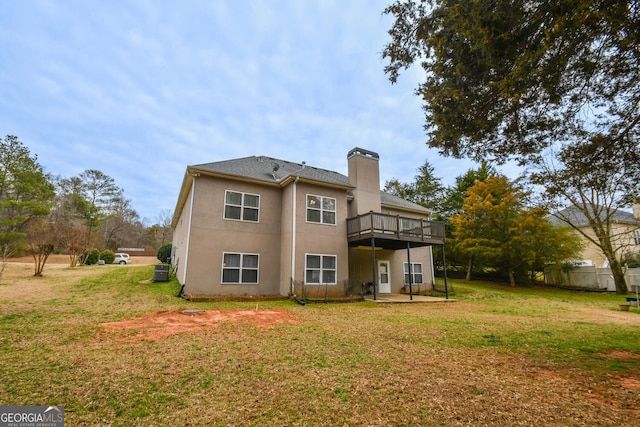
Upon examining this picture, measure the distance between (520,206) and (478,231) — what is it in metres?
3.30

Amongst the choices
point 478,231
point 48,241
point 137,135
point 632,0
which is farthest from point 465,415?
point 137,135

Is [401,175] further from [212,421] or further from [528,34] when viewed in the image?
[212,421]

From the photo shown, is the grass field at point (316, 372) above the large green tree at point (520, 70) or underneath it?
underneath

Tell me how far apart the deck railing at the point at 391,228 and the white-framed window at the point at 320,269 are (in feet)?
5.45

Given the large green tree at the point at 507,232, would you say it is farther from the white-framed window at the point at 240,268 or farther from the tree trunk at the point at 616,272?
the white-framed window at the point at 240,268

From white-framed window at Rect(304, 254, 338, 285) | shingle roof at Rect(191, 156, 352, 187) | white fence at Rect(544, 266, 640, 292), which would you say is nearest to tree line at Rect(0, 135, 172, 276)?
shingle roof at Rect(191, 156, 352, 187)

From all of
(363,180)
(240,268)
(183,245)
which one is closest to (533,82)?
(363,180)

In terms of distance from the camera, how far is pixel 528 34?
4.71 m

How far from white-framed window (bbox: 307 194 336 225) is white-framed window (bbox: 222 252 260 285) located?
3.26 m

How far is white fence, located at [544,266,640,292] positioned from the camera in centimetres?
1984

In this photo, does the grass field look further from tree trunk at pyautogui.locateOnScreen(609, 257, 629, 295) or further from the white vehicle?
the white vehicle

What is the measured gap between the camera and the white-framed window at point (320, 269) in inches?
505

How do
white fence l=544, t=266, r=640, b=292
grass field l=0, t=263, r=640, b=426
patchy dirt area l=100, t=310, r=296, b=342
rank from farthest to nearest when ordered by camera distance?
white fence l=544, t=266, r=640, b=292, patchy dirt area l=100, t=310, r=296, b=342, grass field l=0, t=263, r=640, b=426

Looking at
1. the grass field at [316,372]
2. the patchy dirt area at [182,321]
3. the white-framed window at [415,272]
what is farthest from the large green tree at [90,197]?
the white-framed window at [415,272]
